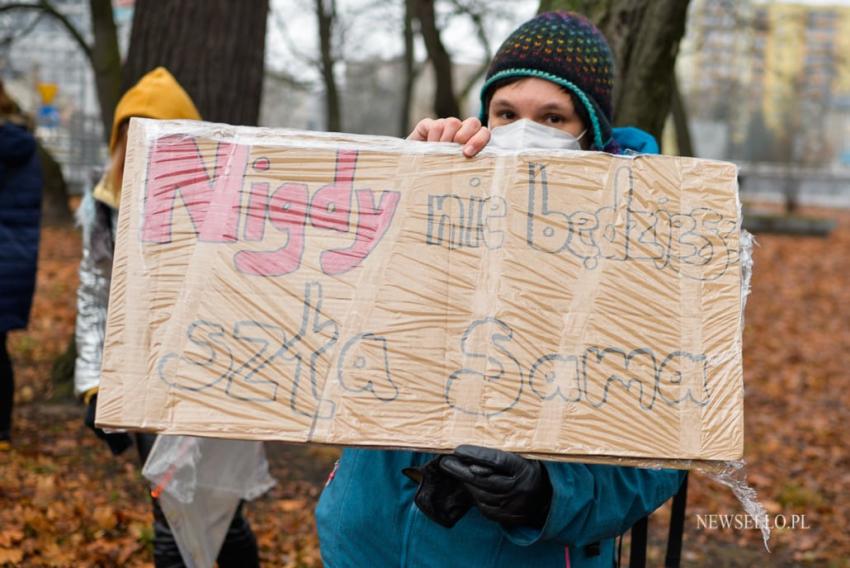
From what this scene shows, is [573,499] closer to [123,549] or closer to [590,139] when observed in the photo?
[590,139]

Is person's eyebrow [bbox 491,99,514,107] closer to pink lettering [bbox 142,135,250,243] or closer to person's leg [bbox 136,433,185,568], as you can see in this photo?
pink lettering [bbox 142,135,250,243]

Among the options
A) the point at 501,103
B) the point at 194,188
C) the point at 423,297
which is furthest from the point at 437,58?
the point at 423,297

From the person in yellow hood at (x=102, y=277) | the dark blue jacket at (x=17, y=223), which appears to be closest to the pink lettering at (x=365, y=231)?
the person in yellow hood at (x=102, y=277)

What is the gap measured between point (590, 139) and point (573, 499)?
83cm

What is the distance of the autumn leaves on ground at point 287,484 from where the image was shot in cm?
424

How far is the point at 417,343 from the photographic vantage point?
70.3 inches

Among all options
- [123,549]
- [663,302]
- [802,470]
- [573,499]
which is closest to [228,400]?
[573,499]

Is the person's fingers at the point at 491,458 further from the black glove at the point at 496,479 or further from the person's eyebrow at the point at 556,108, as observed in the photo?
the person's eyebrow at the point at 556,108

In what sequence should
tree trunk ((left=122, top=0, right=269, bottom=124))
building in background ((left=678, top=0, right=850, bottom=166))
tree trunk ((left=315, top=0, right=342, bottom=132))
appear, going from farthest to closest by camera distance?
building in background ((left=678, top=0, right=850, bottom=166)), tree trunk ((left=315, top=0, right=342, bottom=132)), tree trunk ((left=122, top=0, right=269, bottom=124))

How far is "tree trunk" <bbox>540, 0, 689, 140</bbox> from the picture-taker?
4.18 metres

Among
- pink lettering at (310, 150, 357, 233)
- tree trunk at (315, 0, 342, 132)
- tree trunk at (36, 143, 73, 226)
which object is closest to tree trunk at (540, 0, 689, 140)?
pink lettering at (310, 150, 357, 233)

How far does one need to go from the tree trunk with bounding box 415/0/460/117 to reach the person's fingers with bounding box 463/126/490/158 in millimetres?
9907

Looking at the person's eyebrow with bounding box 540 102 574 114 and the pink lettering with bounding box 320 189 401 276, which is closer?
the pink lettering with bounding box 320 189 401 276

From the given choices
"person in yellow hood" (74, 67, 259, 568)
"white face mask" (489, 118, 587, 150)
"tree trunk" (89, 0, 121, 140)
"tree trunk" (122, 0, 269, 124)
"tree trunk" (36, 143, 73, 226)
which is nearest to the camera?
"white face mask" (489, 118, 587, 150)
